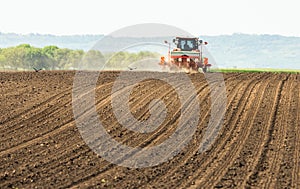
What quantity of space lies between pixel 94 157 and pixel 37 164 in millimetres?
1447

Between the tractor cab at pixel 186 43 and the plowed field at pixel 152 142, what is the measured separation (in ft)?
41.0

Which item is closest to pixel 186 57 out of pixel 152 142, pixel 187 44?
pixel 187 44

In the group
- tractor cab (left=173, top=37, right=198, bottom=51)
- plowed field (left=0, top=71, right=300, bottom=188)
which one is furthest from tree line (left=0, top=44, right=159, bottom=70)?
plowed field (left=0, top=71, right=300, bottom=188)

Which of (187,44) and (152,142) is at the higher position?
(187,44)

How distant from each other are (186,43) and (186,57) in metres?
2.08

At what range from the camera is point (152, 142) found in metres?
15.5

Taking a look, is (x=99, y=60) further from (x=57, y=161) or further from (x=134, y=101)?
(x=57, y=161)

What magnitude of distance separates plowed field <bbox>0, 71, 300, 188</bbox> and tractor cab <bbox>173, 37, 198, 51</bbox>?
41.0ft

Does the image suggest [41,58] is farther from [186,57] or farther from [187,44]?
[186,57]

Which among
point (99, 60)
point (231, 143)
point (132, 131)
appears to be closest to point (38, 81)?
point (132, 131)

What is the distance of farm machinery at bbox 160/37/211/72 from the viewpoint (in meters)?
35.6

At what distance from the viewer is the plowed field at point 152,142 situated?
1195 cm

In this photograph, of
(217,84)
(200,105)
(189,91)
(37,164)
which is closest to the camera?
(37,164)

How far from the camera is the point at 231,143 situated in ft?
50.6
